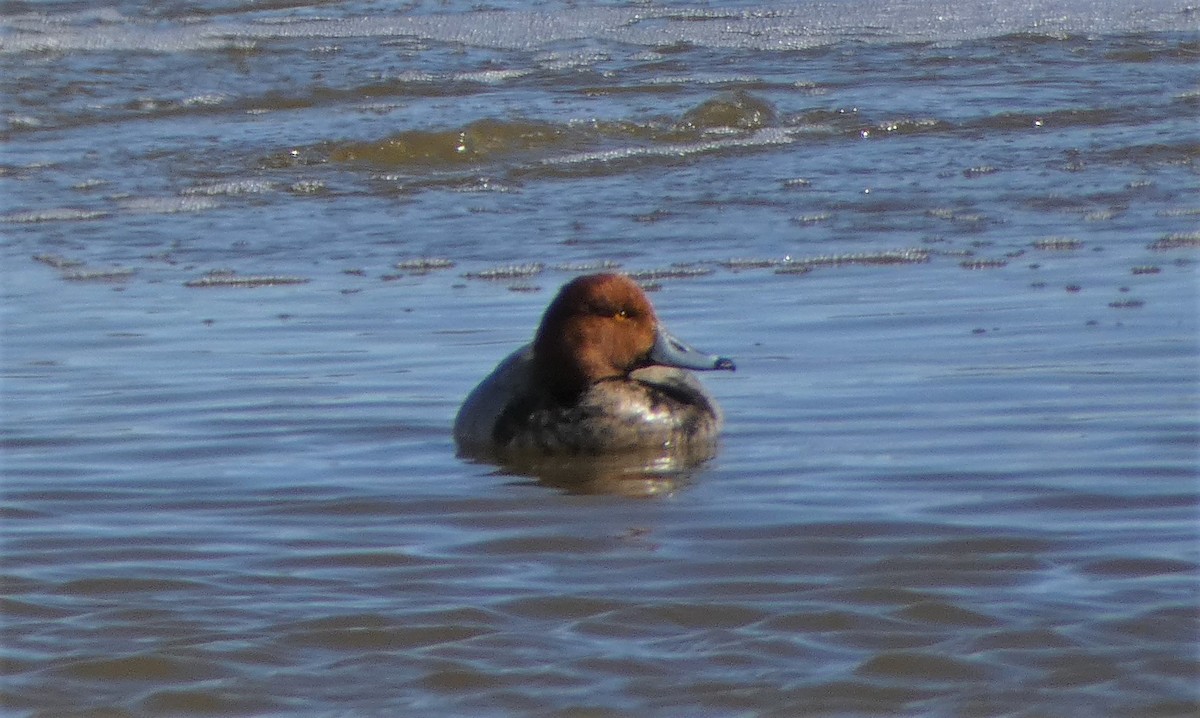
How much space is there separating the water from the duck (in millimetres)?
148

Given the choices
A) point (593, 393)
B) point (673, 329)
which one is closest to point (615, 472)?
point (593, 393)

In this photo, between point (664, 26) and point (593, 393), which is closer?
point (593, 393)

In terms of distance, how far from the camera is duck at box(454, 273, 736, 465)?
5.97m

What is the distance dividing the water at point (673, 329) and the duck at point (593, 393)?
0.49 ft

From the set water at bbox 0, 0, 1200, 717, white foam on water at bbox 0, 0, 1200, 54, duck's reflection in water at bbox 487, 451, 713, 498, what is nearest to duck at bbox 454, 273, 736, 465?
duck's reflection in water at bbox 487, 451, 713, 498

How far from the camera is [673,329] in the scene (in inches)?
294

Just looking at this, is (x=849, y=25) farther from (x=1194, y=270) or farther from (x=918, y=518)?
(x=918, y=518)

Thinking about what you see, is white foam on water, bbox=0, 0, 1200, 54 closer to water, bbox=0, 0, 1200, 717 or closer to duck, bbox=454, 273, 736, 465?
water, bbox=0, 0, 1200, 717

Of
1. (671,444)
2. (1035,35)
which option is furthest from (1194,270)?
(1035,35)

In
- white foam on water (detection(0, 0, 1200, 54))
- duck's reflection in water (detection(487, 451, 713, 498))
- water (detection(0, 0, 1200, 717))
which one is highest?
white foam on water (detection(0, 0, 1200, 54))

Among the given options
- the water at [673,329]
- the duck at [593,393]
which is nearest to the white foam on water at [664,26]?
the water at [673,329]

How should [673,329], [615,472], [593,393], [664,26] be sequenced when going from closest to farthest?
[615,472] → [593,393] → [673,329] → [664,26]

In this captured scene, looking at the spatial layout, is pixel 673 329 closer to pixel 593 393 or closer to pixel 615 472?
pixel 593 393

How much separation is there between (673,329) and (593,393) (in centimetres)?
140
